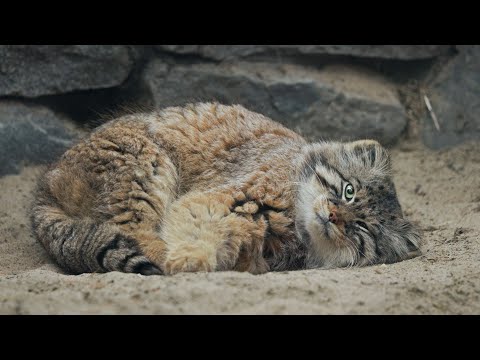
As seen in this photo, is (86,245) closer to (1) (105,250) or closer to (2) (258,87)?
(1) (105,250)

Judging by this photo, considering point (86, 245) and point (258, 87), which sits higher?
point (258, 87)

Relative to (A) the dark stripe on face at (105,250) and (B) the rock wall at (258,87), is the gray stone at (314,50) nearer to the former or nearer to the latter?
(B) the rock wall at (258,87)

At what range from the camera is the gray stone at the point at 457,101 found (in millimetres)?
8398

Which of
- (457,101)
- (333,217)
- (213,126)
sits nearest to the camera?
(333,217)

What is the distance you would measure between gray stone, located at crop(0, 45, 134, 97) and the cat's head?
292 cm

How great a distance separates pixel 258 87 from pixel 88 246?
3.58 metres

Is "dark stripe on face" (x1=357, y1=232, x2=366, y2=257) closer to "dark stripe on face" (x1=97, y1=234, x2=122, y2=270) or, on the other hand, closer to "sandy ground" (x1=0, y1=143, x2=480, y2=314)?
"sandy ground" (x1=0, y1=143, x2=480, y2=314)

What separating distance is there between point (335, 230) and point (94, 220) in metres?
2.00

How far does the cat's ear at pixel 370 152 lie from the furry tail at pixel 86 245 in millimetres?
2132

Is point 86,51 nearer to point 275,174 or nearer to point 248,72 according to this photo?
point 248,72

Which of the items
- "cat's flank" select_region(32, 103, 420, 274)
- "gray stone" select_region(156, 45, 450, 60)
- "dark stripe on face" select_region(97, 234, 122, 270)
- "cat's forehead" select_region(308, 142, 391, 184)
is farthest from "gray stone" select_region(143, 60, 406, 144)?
"dark stripe on face" select_region(97, 234, 122, 270)

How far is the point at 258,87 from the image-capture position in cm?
820

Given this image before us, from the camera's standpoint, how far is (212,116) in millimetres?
6629

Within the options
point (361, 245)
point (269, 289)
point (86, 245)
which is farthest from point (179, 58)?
point (269, 289)
